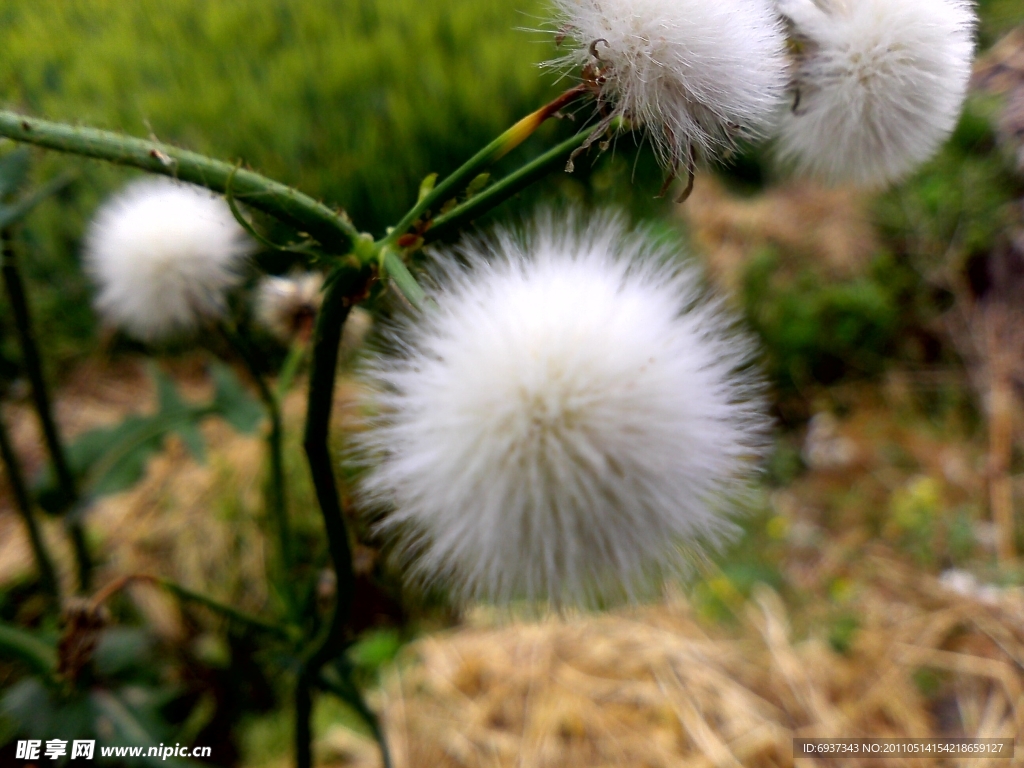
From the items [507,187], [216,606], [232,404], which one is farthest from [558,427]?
[232,404]

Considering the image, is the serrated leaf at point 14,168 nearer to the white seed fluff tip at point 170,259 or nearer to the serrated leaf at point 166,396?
the white seed fluff tip at point 170,259

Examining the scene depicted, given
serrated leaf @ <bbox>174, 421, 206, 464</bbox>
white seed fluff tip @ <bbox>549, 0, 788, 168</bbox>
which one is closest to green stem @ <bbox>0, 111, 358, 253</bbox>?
white seed fluff tip @ <bbox>549, 0, 788, 168</bbox>

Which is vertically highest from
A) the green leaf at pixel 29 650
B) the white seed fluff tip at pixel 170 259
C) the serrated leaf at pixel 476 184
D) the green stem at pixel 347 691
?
the white seed fluff tip at pixel 170 259

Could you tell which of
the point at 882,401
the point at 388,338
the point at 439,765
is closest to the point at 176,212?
the point at 388,338

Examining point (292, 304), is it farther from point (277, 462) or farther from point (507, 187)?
point (507, 187)

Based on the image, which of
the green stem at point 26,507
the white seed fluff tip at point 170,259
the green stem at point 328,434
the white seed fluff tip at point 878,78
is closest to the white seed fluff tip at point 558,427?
the green stem at point 328,434

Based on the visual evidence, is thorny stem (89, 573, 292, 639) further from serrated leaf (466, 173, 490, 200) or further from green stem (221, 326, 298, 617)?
serrated leaf (466, 173, 490, 200)
